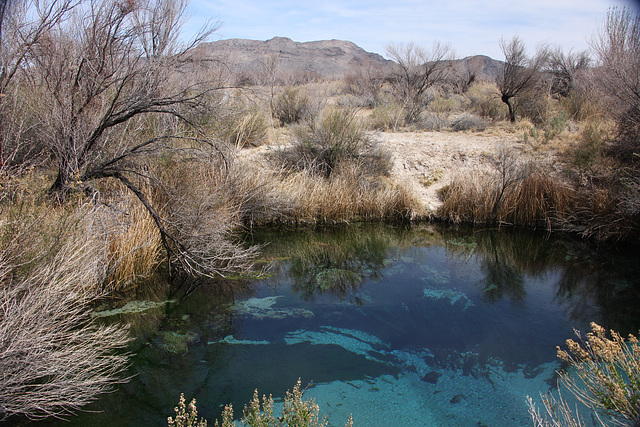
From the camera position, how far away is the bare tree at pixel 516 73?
16.0 meters

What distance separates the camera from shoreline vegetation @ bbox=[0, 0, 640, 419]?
4.31 meters

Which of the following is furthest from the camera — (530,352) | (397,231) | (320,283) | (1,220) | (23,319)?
(397,231)

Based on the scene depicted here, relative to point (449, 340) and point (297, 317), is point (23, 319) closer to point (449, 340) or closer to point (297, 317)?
point (297, 317)

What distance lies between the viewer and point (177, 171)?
27.7 feet

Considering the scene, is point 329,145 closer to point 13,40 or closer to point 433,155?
point 433,155

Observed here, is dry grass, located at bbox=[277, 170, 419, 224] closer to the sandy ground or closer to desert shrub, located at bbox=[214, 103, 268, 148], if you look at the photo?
the sandy ground

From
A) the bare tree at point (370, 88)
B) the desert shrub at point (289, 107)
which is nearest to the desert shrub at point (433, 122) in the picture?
the bare tree at point (370, 88)

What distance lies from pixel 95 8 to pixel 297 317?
17.5 ft

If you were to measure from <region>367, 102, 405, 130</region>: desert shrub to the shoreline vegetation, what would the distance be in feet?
0.24

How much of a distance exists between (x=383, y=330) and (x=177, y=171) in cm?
487

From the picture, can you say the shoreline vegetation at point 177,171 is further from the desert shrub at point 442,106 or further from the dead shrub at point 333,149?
the desert shrub at point 442,106

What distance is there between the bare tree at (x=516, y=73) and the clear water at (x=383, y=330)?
848cm

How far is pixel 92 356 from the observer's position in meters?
4.16

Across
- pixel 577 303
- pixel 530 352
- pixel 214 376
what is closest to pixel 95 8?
pixel 214 376
